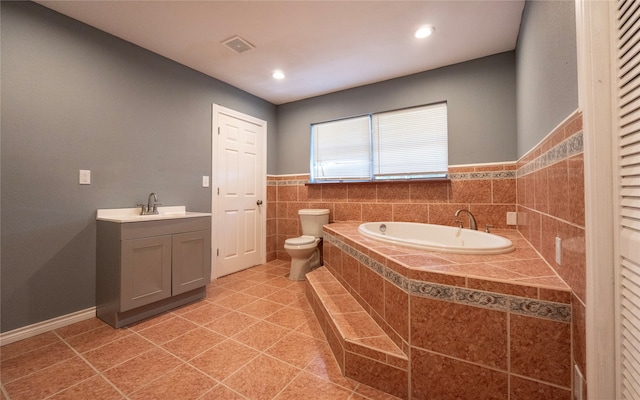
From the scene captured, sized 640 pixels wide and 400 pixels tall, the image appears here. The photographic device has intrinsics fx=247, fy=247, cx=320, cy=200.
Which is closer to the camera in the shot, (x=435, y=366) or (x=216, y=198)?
(x=435, y=366)

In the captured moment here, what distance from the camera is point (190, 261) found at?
224 cm

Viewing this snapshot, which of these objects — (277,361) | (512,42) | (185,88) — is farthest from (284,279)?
Result: (512,42)

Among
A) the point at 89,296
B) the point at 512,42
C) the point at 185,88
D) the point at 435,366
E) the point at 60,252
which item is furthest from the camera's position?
the point at 185,88

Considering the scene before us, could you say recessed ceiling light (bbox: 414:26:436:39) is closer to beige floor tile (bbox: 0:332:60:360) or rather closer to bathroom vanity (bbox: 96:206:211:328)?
bathroom vanity (bbox: 96:206:211:328)

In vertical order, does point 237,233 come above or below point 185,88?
below

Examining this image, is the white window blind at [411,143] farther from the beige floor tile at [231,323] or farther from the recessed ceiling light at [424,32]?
the beige floor tile at [231,323]

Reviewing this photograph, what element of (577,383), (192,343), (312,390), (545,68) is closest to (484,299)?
(577,383)

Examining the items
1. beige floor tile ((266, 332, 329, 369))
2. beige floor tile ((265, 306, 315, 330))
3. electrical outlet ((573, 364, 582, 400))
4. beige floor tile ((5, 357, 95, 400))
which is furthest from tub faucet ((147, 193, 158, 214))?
electrical outlet ((573, 364, 582, 400))

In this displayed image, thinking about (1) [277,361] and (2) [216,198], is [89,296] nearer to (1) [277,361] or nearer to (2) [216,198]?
(2) [216,198]

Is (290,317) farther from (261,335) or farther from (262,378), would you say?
(262,378)

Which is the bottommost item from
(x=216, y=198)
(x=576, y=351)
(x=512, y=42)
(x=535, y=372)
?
(x=535, y=372)

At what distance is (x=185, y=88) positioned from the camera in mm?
2672

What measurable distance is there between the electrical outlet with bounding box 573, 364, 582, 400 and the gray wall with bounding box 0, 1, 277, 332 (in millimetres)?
2996

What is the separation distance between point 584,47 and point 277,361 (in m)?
1.96
